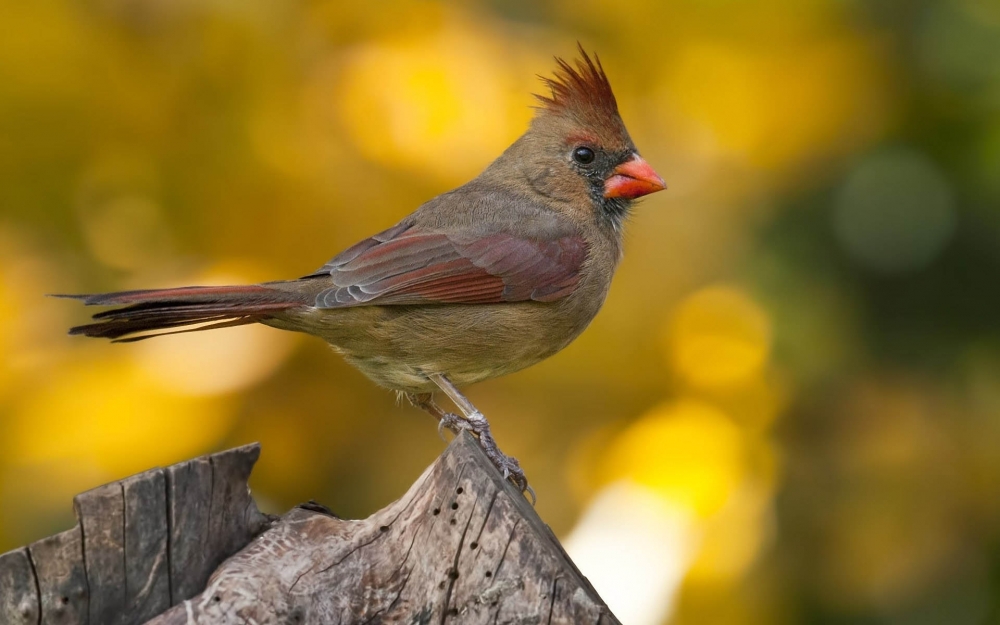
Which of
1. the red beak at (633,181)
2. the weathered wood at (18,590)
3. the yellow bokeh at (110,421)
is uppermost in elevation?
the red beak at (633,181)

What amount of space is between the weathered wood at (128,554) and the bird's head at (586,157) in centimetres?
177

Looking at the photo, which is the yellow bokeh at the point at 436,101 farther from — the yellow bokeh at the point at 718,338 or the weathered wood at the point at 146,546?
the weathered wood at the point at 146,546

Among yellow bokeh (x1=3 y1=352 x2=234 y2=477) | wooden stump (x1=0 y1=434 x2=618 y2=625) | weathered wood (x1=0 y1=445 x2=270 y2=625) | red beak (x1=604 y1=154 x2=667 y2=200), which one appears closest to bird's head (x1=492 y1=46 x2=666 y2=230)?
red beak (x1=604 y1=154 x2=667 y2=200)

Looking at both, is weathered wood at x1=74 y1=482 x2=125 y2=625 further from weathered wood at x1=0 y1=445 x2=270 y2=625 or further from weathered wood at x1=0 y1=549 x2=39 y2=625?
weathered wood at x1=0 y1=549 x2=39 y2=625

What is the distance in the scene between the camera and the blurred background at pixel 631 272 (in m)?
3.81

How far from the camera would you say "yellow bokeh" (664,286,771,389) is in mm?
4039

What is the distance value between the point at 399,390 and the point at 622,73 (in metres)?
1.64

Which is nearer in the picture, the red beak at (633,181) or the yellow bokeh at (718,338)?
the red beak at (633,181)

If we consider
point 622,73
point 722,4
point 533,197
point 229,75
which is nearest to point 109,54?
point 229,75

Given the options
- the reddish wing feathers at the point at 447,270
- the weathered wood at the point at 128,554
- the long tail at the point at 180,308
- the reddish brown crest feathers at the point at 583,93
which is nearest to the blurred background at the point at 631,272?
the reddish brown crest feathers at the point at 583,93

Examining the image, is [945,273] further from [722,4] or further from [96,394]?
[96,394]

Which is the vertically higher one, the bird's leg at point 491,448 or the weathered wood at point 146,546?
the bird's leg at point 491,448

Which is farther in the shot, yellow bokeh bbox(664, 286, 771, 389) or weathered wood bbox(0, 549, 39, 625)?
yellow bokeh bbox(664, 286, 771, 389)

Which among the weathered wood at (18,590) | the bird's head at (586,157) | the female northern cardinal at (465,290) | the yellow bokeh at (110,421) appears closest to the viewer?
the weathered wood at (18,590)
